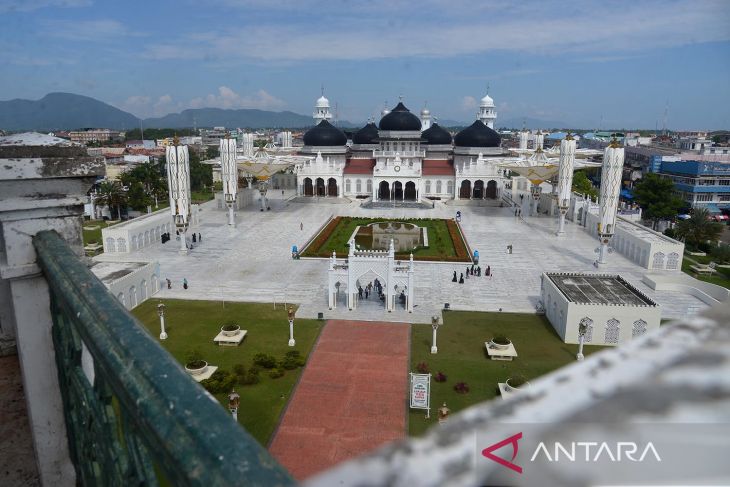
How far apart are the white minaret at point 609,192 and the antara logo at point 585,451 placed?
21.8 meters

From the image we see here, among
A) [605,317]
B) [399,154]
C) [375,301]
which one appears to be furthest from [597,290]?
[399,154]

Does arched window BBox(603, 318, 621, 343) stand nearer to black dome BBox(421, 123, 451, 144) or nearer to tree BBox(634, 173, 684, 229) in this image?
tree BBox(634, 173, 684, 229)

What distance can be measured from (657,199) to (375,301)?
22811 millimetres

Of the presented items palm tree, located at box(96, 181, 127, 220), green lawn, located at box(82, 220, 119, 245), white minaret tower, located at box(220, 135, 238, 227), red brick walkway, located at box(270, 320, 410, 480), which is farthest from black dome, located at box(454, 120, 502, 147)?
red brick walkway, located at box(270, 320, 410, 480)

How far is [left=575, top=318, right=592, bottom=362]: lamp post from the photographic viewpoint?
40.3ft

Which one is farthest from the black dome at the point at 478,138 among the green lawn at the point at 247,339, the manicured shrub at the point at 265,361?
the manicured shrub at the point at 265,361

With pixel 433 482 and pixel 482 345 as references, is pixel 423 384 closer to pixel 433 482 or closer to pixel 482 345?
pixel 482 345

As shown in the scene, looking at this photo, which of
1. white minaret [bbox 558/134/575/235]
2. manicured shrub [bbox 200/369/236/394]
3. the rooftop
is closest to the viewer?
manicured shrub [bbox 200/369/236/394]

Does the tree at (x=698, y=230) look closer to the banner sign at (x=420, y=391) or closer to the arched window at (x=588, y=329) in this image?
the arched window at (x=588, y=329)

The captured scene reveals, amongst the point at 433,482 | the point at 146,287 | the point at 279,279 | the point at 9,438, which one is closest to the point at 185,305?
the point at 146,287

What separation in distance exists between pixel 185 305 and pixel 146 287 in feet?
5.72

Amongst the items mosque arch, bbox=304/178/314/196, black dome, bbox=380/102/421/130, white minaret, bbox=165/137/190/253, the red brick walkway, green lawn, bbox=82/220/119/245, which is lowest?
the red brick walkway

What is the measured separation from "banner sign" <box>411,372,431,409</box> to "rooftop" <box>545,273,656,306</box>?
18.5 feet

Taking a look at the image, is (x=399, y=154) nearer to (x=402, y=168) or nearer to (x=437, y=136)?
(x=402, y=168)
